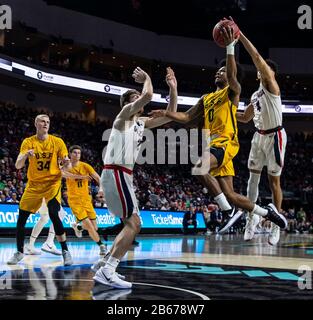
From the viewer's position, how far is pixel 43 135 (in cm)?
860

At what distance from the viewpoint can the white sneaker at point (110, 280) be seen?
607cm

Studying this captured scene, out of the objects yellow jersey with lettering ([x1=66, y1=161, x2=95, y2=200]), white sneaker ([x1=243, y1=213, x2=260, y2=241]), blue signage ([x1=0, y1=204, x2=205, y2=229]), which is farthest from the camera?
blue signage ([x1=0, y1=204, x2=205, y2=229])

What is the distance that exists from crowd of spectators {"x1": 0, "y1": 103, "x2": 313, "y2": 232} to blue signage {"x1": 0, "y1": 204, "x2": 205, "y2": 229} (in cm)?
38

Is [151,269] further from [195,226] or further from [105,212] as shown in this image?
[195,226]

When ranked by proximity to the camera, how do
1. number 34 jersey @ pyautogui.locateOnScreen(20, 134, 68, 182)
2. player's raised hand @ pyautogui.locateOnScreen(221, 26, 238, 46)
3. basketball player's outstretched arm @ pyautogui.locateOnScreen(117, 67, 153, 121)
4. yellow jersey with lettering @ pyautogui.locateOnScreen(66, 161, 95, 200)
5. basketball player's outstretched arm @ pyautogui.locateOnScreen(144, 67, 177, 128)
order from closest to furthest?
basketball player's outstretched arm @ pyautogui.locateOnScreen(117, 67, 153, 121) → player's raised hand @ pyautogui.locateOnScreen(221, 26, 238, 46) → basketball player's outstretched arm @ pyautogui.locateOnScreen(144, 67, 177, 128) → number 34 jersey @ pyautogui.locateOnScreen(20, 134, 68, 182) → yellow jersey with lettering @ pyautogui.locateOnScreen(66, 161, 95, 200)

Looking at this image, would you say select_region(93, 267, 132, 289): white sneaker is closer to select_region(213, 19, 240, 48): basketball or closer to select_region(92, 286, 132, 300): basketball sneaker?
select_region(92, 286, 132, 300): basketball sneaker

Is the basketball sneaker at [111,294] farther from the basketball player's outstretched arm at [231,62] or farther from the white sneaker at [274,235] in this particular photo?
the basketball player's outstretched arm at [231,62]

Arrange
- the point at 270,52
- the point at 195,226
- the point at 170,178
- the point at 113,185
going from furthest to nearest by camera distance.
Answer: the point at 270,52 → the point at 170,178 → the point at 195,226 → the point at 113,185

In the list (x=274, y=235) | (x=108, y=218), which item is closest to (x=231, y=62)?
(x=274, y=235)

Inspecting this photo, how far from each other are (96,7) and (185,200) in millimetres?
14482

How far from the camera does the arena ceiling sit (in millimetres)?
30531

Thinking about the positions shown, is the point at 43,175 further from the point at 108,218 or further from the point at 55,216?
the point at 108,218

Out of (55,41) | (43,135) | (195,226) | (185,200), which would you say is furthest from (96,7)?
(43,135)

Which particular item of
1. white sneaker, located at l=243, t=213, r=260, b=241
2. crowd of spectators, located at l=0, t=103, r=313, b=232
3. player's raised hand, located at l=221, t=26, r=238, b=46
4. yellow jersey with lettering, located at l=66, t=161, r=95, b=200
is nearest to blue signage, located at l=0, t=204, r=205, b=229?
crowd of spectators, located at l=0, t=103, r=313, b=232
